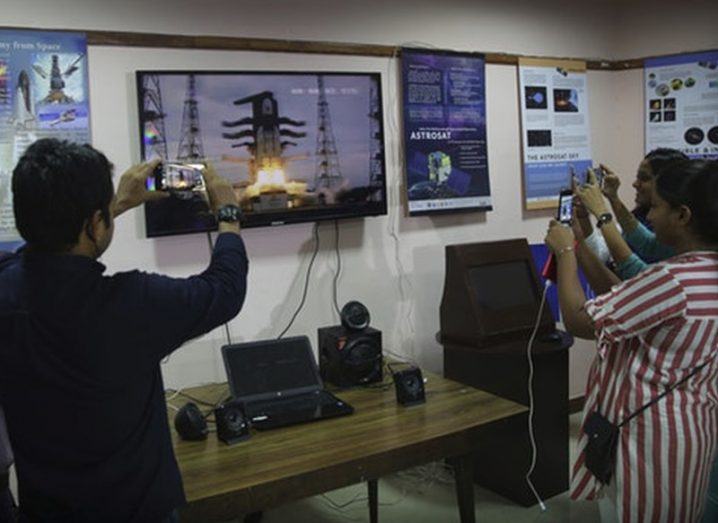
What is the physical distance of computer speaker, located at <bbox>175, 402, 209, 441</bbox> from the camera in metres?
2.17

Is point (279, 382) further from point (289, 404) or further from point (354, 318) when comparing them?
point (354, 318)

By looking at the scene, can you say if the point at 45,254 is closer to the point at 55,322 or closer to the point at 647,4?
the point at 55,322

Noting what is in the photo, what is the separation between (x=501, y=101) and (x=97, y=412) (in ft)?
9.97

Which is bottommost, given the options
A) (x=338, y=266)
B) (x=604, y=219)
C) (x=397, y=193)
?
(x=338, y=266)

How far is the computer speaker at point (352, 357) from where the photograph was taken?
2662 millimetres

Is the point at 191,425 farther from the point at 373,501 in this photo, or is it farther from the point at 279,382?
the point at 373,501

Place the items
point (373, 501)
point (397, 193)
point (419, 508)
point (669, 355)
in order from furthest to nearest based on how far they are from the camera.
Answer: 1. point (397, 193)
2. point (419, 508)
3. point (373, 501)
4. point (669, 355)

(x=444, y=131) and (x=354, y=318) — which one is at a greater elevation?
(x=444, y=131)

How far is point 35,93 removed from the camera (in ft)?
8.41

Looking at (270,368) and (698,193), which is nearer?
(698,193)

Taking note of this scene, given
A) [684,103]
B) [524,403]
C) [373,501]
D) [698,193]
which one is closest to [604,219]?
[698,193]

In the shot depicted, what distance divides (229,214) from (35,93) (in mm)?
1460

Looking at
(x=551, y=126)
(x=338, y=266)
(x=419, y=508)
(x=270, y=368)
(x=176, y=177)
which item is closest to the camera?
(x=176, y=177)

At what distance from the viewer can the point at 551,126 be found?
398 cm
